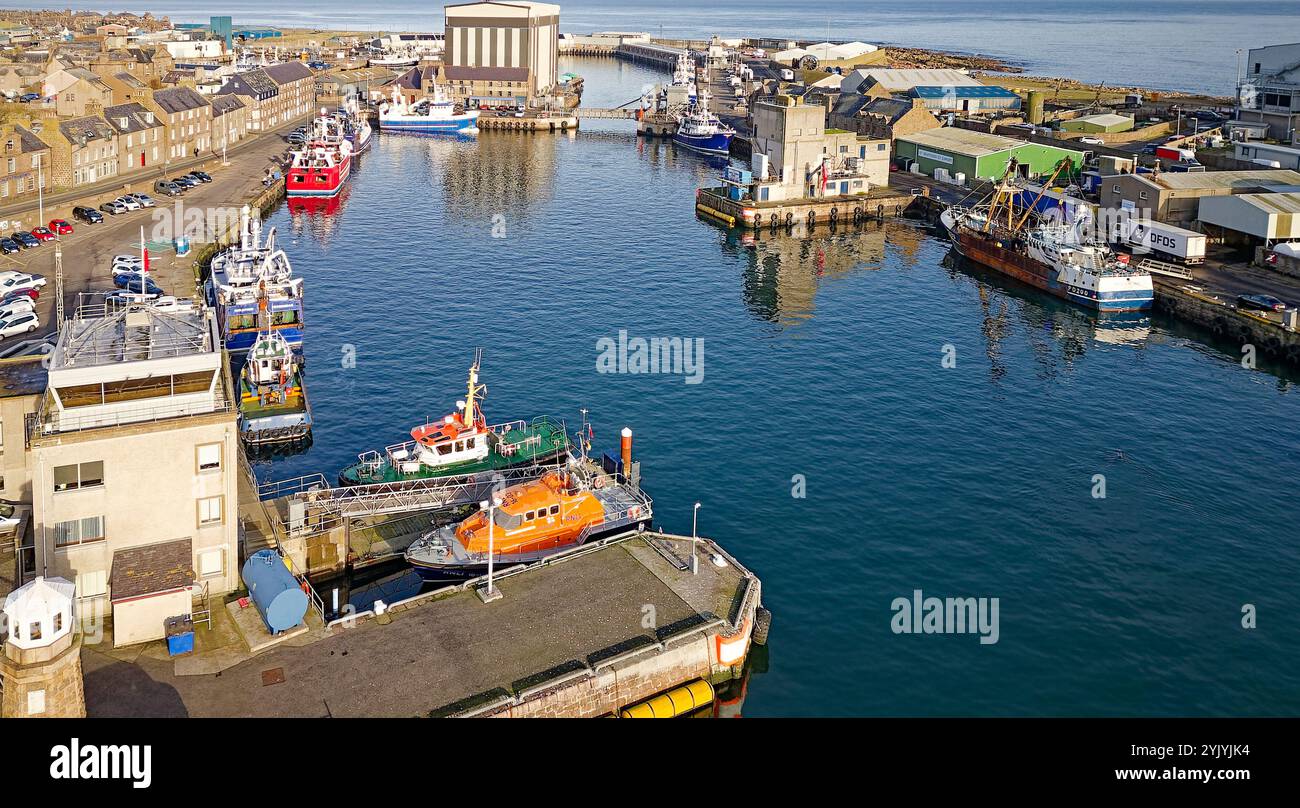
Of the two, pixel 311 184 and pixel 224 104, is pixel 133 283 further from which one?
pixel 224 104

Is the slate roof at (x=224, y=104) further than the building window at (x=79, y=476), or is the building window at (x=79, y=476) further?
the slate roof at (x=224, y=104)

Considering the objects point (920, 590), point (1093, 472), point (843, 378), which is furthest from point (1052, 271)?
point (920, 590)

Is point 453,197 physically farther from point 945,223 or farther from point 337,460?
point 337,460

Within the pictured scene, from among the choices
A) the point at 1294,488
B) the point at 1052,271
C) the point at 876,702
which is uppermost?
the point at 1052,271

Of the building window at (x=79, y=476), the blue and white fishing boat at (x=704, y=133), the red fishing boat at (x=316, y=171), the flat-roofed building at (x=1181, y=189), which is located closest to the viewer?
the building window at (x=79, y=476)

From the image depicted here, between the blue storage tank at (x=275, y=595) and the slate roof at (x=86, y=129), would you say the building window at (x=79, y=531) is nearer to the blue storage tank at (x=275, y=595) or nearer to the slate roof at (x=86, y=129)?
the blue storage tank at (x=275, y=595)

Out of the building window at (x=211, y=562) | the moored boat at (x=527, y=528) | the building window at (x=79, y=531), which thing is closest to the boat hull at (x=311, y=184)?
the moored boat at (x=527, y=528)

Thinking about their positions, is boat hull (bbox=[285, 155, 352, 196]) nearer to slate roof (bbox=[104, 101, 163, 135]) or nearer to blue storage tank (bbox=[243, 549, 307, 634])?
slate roof (bbox=[104, 101, 163, 135])
